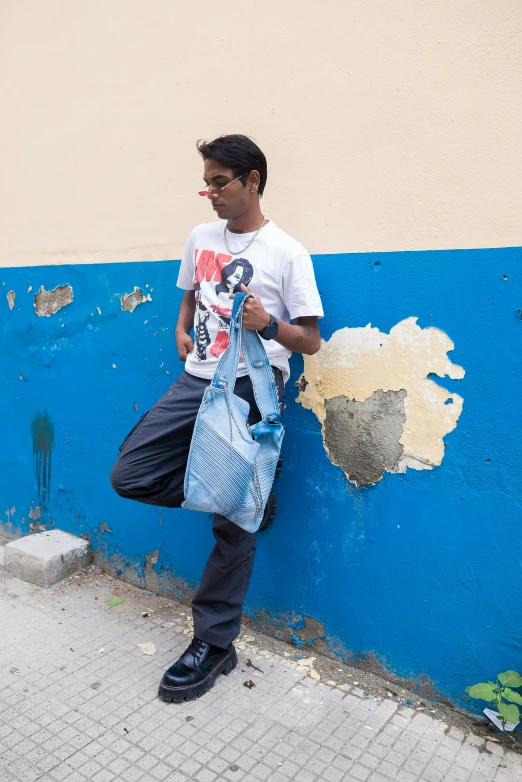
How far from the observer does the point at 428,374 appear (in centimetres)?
211

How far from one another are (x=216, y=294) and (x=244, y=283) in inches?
4.6

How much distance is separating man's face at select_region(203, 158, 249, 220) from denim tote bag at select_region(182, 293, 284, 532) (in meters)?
0.38

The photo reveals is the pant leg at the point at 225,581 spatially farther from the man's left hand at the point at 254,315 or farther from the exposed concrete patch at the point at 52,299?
the exposed concrete patch at the point at 52,299

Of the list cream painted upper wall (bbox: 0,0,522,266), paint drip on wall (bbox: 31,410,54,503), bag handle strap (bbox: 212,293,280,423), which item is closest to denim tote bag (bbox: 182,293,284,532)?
bag handle strap (bbox: 212,293,280,423)

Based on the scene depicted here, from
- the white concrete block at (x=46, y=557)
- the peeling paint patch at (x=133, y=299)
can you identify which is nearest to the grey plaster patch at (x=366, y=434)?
the peeling paint patch at (x=133, y=299)

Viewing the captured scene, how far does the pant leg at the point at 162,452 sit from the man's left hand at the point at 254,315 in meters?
0.38

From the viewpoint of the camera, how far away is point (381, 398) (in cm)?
223

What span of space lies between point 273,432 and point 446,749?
1079mm

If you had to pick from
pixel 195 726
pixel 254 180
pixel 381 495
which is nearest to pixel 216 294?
pixel 254 180

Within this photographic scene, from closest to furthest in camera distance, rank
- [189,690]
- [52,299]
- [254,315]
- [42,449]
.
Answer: [254,315] < [189,690] < [52,299] < [42,449]

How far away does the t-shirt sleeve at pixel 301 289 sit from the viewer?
2.12 m

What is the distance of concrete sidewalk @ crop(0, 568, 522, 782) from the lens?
191 cm

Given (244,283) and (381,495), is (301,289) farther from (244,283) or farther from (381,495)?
(381,495)

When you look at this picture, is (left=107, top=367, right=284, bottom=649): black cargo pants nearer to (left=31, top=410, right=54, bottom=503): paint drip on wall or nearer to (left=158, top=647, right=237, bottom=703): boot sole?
(left=158, top=647, right=237, bottom=703): boot sole
